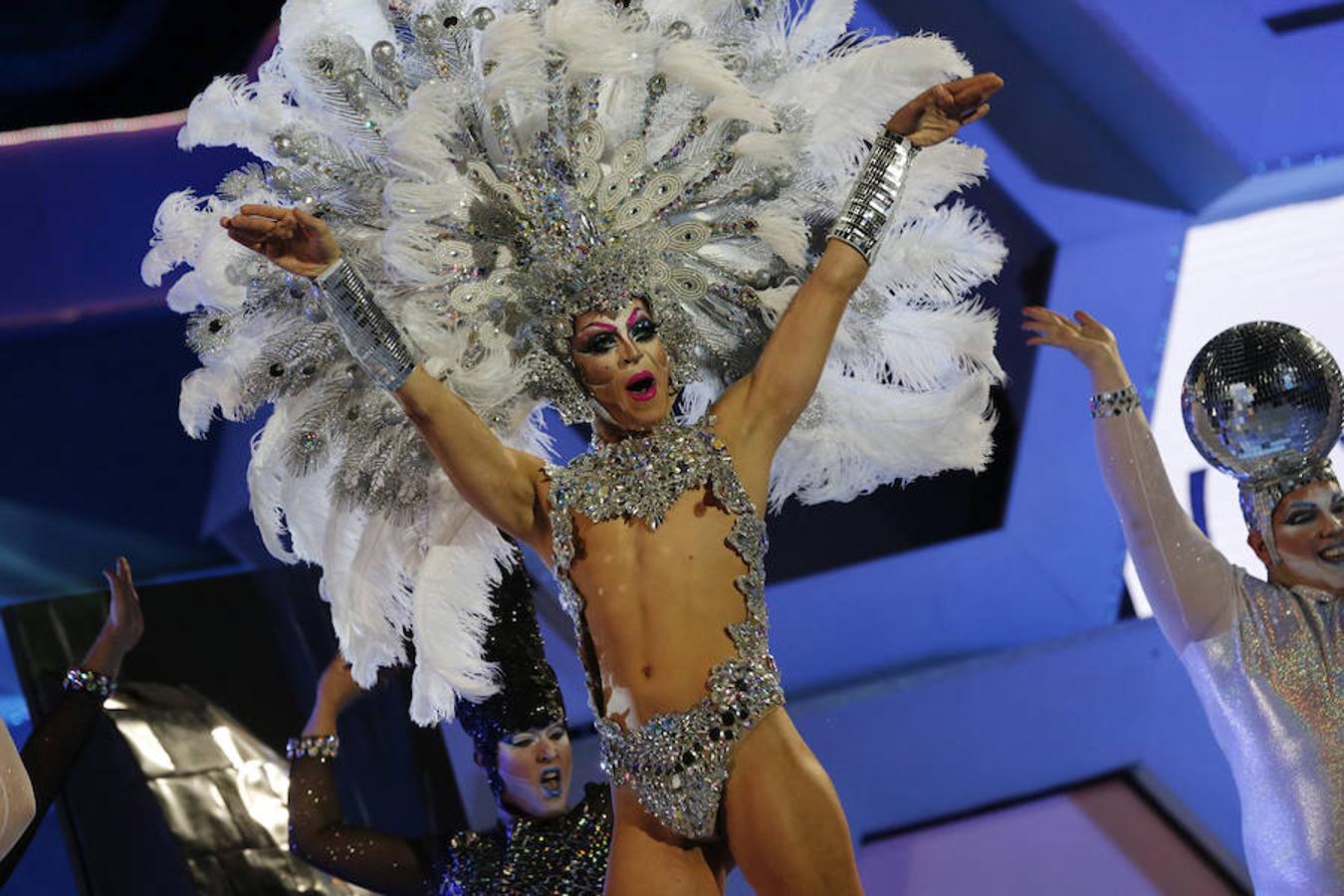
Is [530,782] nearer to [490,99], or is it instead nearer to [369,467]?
[369,467]

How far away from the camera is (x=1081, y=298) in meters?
4.69

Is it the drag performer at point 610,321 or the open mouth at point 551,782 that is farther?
the open mouth at point 551,782

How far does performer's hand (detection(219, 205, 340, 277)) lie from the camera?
268 centimetres

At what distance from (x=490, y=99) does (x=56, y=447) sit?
183 cm

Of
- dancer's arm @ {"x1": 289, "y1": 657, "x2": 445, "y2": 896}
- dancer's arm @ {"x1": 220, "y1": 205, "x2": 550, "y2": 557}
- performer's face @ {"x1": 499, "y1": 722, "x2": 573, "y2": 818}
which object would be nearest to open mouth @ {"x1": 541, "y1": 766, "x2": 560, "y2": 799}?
performer's face @ {"x1": 499, "y1": 722, "x2": 573, "y2": 818}

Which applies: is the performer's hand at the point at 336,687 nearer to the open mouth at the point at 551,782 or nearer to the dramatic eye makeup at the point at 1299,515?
the open mouth at the point at 551,782

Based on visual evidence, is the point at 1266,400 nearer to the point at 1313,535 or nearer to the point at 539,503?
the point at 1313,535

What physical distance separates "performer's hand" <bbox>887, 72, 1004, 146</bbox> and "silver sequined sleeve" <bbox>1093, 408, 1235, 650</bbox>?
78 cm

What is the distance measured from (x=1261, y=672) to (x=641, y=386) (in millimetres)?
A: 1457

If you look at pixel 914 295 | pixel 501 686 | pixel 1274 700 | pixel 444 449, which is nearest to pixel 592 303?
pixel 444 449

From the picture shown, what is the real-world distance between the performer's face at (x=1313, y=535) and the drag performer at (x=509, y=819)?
5.20 feet

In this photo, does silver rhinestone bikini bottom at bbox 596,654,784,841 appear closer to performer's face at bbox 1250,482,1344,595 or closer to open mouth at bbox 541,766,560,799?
open mouth at bbox 541,766,560,799

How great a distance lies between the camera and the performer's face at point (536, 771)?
11.4 feet

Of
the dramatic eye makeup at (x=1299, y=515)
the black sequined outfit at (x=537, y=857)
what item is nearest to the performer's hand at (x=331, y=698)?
the black sequined outfit at (x=537, y=857)
